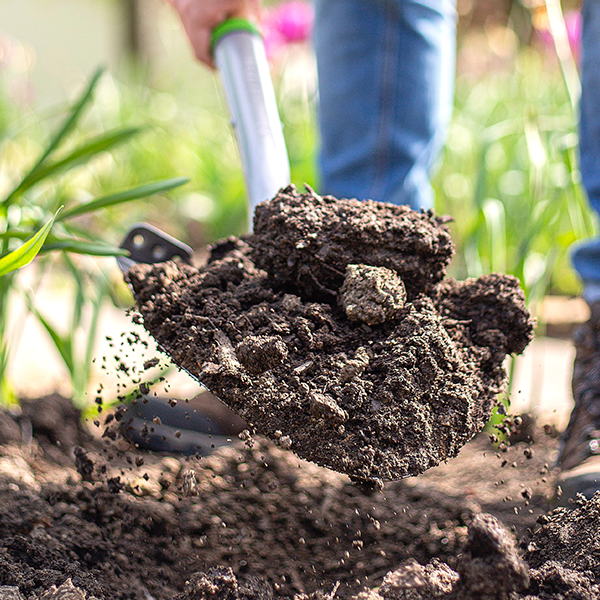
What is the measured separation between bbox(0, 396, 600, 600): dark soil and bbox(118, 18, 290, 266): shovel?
0.30 meters

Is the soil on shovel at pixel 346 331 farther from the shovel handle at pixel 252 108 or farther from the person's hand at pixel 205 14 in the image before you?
the person's hand at pixel 205 14

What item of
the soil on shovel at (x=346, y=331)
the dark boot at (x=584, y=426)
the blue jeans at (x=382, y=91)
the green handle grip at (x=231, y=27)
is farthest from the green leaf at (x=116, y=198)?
the dark boot at (x=584, y=426)

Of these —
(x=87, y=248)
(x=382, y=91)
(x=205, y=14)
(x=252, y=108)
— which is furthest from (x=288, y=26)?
(x=87, y=248)

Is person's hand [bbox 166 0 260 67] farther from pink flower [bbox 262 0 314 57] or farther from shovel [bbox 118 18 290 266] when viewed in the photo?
pink flower [bbox 262 0 314 57]

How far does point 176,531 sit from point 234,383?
283 mm

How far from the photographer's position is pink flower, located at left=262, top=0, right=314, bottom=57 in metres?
2.76

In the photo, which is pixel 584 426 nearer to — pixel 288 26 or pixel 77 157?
pixel 77 157

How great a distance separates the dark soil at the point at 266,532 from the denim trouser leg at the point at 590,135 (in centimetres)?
38

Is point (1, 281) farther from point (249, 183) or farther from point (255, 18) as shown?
point (255, 18)

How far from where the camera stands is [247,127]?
0.93 metres

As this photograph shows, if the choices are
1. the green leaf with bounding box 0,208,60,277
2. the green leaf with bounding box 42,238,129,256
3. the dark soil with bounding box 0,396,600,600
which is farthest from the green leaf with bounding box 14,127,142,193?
the dark soil with bounding box 0,396,600,600

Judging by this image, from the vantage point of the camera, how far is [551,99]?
2.62m

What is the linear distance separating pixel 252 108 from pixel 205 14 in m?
0.20

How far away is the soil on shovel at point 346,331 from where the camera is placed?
63cm
